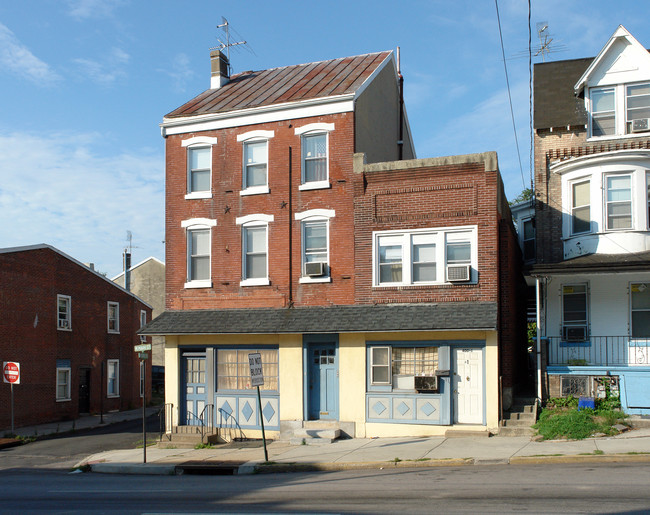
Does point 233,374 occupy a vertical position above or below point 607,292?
below

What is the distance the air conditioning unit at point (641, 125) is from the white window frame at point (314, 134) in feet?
29.3

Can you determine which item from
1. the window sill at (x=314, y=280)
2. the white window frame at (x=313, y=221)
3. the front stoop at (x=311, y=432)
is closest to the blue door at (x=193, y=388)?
the front stoop at (x=311, y=432)

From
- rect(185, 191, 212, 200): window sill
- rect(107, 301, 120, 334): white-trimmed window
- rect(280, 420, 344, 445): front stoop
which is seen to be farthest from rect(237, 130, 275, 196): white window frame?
rect(107, 301, 120, 334): white-trimmed window

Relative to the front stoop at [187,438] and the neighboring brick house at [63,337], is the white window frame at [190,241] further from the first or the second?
the neighboring brick house at [63,337]

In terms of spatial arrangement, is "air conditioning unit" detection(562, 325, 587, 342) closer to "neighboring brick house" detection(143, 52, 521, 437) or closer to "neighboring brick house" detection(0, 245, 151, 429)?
"neighboring brick house" detection(143, 52, 521, 437)

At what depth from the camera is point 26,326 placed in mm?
29641

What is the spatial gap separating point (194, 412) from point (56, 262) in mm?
13981

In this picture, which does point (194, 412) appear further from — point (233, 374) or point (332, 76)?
point (332, 76)

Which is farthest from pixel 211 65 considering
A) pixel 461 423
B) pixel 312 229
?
pixel 461 423

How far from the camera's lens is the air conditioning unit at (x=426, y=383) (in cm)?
1873

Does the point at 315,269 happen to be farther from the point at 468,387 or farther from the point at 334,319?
the point at 468,387

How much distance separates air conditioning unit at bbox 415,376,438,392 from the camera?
18734mm

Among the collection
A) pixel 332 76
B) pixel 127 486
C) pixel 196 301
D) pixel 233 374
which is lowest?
pixel 127 486

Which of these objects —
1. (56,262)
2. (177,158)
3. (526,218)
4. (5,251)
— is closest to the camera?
(177,158)
